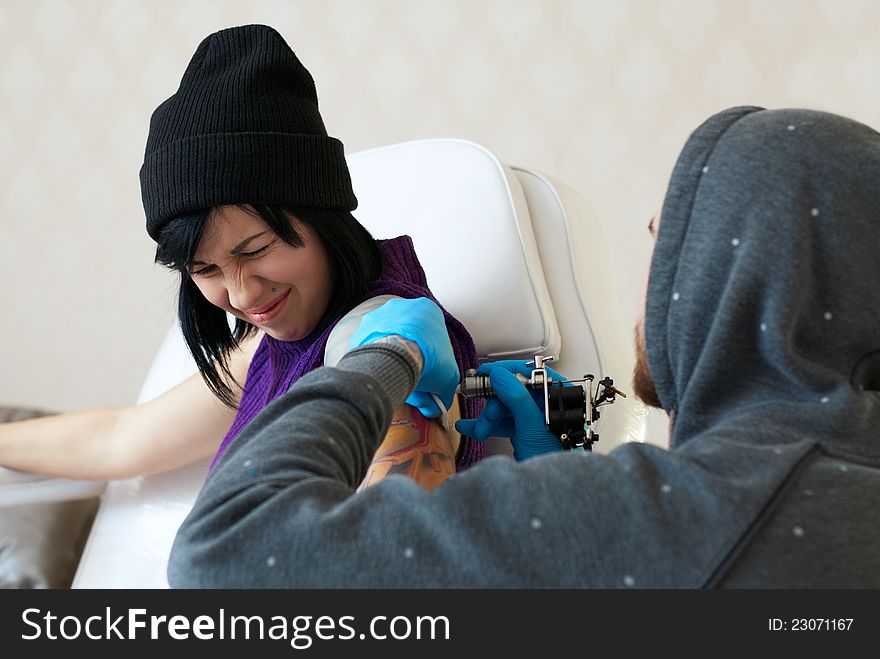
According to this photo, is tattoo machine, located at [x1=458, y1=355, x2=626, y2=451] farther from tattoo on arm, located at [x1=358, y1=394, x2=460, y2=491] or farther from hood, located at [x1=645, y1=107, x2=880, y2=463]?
hood, located at [x1=645, y1=107, x2=880, y2=463]

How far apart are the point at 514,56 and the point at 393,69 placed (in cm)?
34

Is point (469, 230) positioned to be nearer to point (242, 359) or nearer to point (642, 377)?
point (242, 359)

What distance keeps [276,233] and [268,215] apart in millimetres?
26

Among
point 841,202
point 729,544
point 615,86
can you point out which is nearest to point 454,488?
point 729,544

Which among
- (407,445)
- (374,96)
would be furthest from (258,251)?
(374,96)

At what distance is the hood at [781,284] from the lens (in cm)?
65

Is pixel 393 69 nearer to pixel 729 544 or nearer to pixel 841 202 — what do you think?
pixel 841 202

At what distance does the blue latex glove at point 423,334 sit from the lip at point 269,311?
7.8 inches

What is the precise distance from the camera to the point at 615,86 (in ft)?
7.83

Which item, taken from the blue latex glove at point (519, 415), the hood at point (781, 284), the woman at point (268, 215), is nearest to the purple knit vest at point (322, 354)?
the woman at point (268, 215)

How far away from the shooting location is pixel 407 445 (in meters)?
1.08

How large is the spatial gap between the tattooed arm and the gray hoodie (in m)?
0.30

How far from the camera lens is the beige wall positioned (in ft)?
7.64

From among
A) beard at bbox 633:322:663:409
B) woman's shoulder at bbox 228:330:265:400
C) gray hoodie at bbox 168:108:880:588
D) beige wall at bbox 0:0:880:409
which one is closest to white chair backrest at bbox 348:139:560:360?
woman's shoulder at bbox 228:330:265:400
